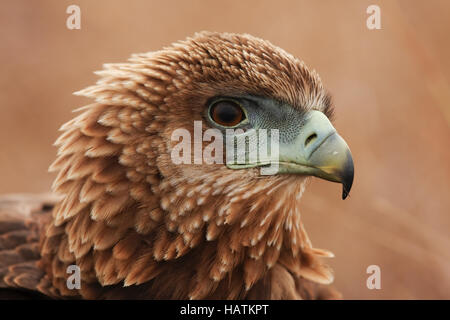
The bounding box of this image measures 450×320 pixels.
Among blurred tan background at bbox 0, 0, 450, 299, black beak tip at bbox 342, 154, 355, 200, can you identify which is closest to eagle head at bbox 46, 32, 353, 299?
black beak tip at bbox 342, 154, 355, 200

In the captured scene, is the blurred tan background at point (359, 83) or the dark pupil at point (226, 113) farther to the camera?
the blurred tan background at point (359, 83)

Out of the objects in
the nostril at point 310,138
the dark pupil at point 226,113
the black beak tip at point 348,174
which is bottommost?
the black beak tip at point 348,174

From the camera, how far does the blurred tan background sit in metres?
5.48

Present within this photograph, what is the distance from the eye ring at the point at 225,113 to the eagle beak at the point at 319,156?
263 mm

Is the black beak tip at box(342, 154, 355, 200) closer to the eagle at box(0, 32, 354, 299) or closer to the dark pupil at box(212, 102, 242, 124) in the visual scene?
the eagle at box(0, 32, 354, 299)

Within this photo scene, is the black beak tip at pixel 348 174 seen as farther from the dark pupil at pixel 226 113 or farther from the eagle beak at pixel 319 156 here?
the dark pupil at pixel 226 113

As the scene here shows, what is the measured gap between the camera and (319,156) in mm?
2621

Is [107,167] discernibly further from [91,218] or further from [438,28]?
[438,28]

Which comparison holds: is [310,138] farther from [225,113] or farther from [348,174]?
[225,113]

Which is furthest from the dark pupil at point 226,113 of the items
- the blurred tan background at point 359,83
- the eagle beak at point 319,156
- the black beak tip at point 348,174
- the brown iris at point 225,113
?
the blurred tan background at point 359,83

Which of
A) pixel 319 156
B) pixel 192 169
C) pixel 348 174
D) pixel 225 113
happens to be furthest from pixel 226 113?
pixel 348 174

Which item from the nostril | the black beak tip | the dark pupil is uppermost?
the dark pupil

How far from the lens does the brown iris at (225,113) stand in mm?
2762

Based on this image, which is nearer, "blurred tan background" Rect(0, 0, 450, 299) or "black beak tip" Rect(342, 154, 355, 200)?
"black beak tip" Rect(342, 154, 355, 200)
